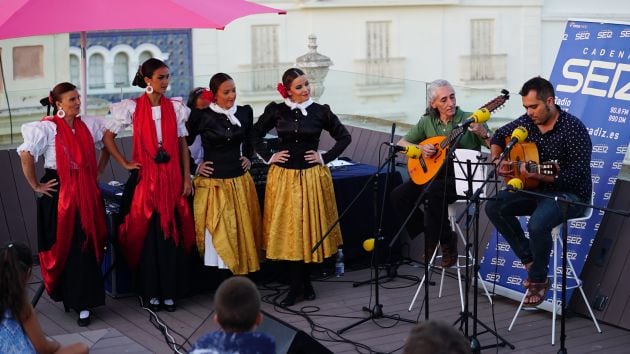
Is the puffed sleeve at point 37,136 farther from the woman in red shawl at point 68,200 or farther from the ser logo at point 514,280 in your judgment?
the ser logo at point 514,280

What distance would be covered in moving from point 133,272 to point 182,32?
2054 centimetres

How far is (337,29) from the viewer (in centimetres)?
3027

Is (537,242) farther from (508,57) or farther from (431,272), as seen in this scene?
(508,57)

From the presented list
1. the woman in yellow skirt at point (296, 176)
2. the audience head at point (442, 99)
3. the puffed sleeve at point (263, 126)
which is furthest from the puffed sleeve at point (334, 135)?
the audience head at point (442, 99)

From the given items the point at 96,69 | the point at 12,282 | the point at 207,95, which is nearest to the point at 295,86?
the point at 207,95

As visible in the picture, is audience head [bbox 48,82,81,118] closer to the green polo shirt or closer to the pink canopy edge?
the pink canopy edge

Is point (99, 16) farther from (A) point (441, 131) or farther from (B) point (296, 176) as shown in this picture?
(A) point (441, 131)

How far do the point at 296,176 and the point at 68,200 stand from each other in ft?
4.73

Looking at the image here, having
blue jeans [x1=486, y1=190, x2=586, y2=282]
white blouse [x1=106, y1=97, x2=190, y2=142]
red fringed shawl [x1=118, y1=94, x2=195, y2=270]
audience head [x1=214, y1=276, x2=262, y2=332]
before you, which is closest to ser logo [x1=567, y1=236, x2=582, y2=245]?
blue jeans [x1=486, y1=190, x2=586, y2=282]

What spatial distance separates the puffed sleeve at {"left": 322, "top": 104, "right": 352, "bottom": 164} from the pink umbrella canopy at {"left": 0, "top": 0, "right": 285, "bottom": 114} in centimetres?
91

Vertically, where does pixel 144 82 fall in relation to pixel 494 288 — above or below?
above

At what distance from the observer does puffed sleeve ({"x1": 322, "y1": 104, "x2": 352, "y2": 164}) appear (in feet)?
25.1

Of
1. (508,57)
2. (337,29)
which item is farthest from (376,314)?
(508,57)

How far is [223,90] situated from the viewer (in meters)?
7.53
